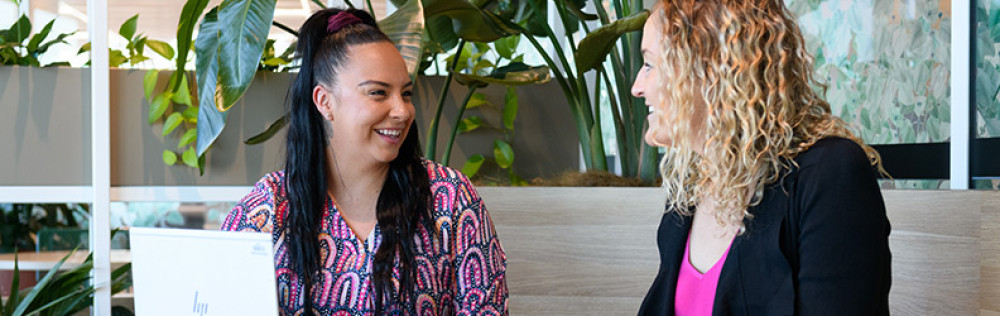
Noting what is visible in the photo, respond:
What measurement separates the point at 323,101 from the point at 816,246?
944 millimetres

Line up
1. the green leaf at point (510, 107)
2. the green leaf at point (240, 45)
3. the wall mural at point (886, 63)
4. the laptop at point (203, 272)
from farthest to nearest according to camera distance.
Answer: the green leaf at point (510, 107) < the wall mural at point (886, 63) < the green leaf at point (240, 45) < the laptop at point (203, 272)

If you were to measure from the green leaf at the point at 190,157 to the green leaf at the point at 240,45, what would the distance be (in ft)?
3.16

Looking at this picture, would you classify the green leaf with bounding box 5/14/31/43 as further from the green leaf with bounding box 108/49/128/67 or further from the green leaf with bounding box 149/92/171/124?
the green leaf with bounding box 149/92/171/124

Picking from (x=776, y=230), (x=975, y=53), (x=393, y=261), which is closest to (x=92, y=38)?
(x=393, y=261)

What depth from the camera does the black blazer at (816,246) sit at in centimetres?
106

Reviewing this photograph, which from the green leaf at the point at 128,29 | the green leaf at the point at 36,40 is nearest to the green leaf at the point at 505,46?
the green leaf at the point at 128,29

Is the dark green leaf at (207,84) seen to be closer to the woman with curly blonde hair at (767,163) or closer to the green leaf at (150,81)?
the green leaf at (150,81)

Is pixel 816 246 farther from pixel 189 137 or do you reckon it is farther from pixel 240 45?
pixel 189 137

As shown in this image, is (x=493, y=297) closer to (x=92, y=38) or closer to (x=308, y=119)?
(x=308, y=119)

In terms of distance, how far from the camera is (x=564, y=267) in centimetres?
214

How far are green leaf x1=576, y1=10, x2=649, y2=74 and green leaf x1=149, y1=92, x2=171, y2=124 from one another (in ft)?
4.55

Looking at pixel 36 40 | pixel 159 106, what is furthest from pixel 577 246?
pixel 36 40

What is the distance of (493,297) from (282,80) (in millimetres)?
1444

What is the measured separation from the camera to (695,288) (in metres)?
1.28
